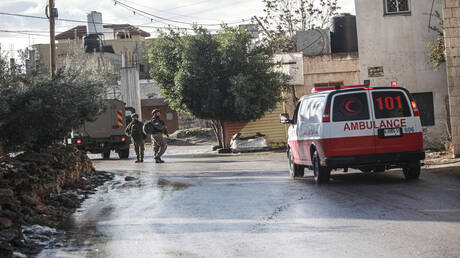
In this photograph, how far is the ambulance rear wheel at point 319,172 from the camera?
45.2 feet

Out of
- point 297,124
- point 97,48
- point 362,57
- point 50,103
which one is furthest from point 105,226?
point 97,48

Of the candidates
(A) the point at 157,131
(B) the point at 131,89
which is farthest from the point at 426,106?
(B) the point at 131,89

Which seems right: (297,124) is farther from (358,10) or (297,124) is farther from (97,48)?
(97,48)

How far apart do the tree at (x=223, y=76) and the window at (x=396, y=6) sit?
682cm

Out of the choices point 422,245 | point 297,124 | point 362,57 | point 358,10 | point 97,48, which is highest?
point 97,48

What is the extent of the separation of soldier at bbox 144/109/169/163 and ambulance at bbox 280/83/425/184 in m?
12.7

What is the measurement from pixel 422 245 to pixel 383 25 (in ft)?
66.5

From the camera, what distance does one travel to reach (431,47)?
2577 cm

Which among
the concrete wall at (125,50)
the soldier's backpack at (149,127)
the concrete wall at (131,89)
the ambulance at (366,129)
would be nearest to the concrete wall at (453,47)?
the ambulance at (366,129)

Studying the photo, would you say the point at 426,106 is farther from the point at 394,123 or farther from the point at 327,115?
the point at 327,115

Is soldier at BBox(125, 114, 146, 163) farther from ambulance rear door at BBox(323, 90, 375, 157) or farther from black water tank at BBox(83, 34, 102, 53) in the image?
black water tank at BBox(83, 34, 102, 53)

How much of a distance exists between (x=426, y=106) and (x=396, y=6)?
12.9 ft

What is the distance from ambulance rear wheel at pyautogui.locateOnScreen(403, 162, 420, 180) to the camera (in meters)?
13.8

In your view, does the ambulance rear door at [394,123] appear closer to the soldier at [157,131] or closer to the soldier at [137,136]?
the soldier at [157,131]
